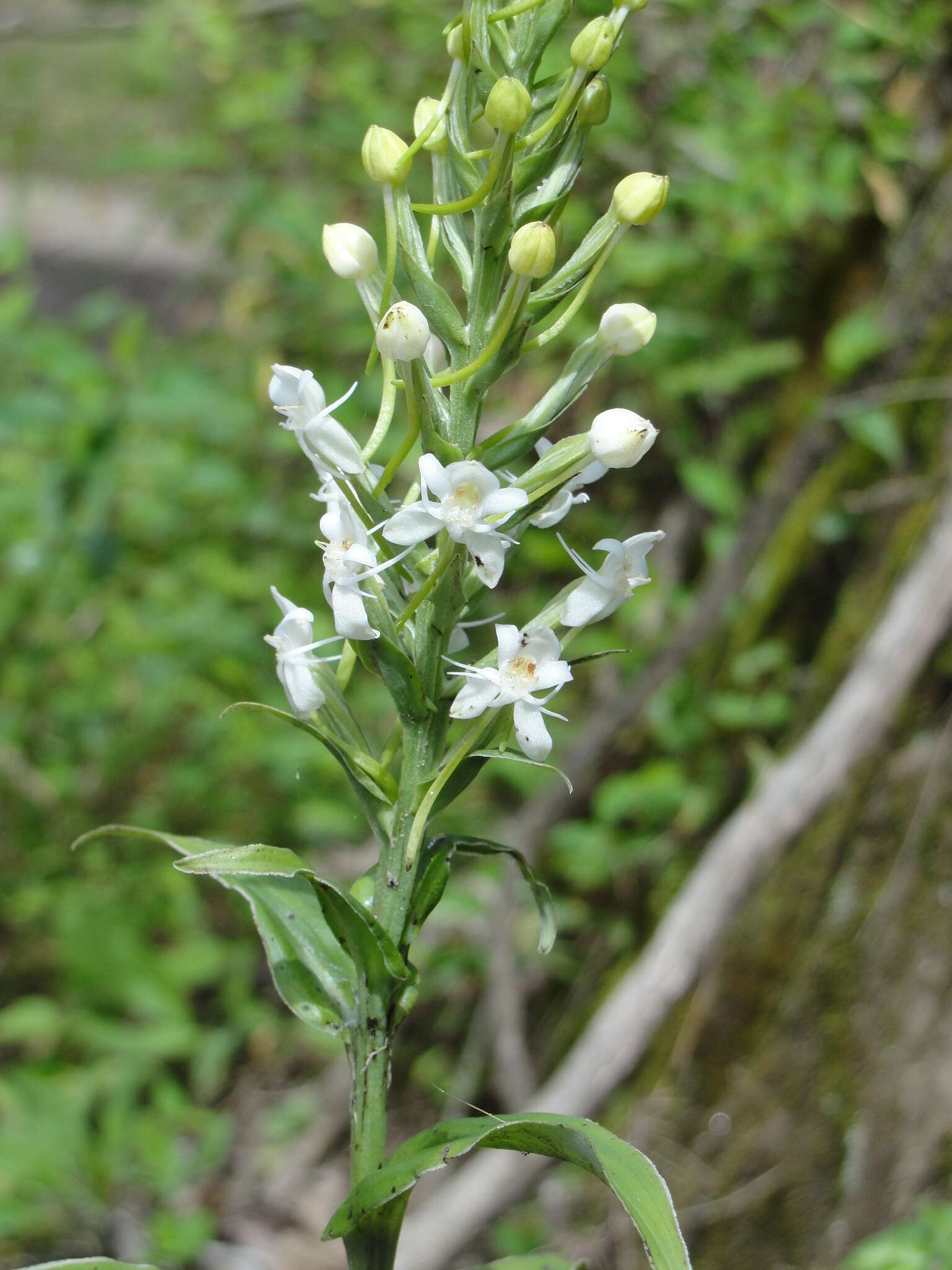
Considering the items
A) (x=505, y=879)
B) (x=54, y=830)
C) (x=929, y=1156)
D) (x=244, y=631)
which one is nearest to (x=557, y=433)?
(x=244, y=631)

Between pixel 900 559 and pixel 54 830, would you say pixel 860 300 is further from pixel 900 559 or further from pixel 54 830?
pixel 54 830

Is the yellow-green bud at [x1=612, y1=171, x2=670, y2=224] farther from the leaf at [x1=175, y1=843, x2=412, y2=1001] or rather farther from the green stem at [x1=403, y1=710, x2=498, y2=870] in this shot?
the leaf at [x1=175, y1=843, x2=412, y2=1001]

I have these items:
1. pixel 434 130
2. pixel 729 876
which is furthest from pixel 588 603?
pixel 729 876

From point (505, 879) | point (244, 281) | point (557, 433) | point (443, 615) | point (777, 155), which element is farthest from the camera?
point (244, 281)

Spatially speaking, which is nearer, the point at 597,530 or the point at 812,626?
the point at 812,626

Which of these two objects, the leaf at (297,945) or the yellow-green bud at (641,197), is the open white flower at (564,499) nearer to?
the yellow-green bud at (641,197)

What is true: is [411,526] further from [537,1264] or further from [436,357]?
[537,1264]
